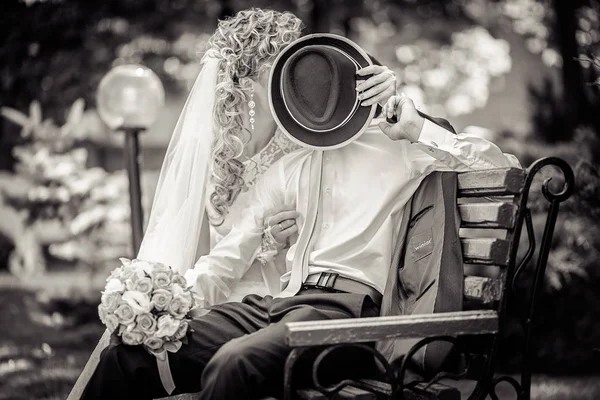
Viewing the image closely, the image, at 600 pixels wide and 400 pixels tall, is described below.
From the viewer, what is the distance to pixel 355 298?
9.92 feet

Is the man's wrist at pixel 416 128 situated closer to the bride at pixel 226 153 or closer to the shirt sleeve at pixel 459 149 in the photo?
the shirt sleeve at pixel 459 149

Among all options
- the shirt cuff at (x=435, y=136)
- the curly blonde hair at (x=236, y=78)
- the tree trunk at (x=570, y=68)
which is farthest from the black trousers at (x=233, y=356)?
the tree trunk at (x=570, y=68)

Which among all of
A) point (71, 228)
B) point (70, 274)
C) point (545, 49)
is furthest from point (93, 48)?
point (545, 49)

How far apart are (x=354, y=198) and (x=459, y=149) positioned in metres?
0.52

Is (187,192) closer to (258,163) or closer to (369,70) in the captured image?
(258,163)

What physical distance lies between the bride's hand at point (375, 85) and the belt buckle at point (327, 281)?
72 cm

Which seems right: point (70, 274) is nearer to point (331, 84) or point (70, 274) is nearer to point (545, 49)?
point (545, 49)

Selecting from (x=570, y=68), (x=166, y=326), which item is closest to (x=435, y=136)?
(x=166, y=326)

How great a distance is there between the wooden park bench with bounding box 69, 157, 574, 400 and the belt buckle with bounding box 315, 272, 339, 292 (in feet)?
1.42

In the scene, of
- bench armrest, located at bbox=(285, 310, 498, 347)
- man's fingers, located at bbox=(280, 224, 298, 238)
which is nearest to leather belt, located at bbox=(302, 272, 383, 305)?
man's fingers, located at bbox=(280, 224, 298, 238)

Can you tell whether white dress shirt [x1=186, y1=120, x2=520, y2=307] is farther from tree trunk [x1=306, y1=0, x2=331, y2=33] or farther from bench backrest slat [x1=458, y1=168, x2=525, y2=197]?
tree trunk [x1=306, y1=0, x2=331, y2=33]

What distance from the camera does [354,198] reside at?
3307 millimetres

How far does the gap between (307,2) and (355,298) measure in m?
5.95

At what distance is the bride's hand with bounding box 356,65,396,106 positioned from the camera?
A: 314 centimetres
